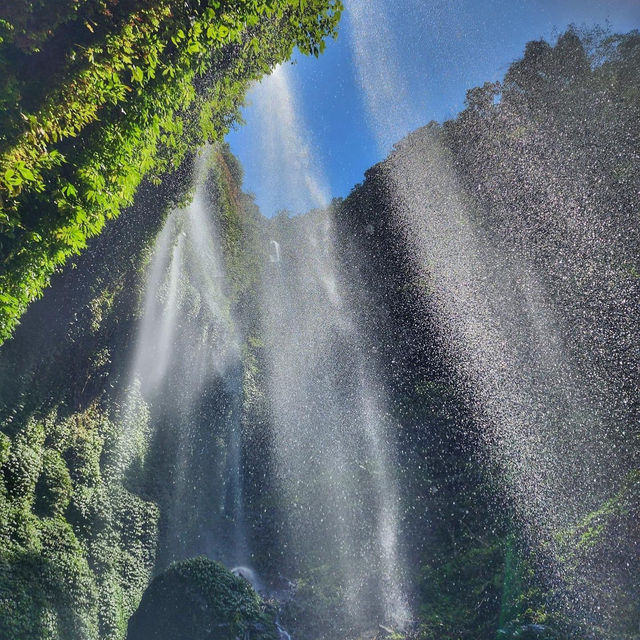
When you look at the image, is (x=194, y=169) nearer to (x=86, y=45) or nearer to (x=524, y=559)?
(x=86, y=45)

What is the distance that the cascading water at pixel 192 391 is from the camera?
15453 millimetres

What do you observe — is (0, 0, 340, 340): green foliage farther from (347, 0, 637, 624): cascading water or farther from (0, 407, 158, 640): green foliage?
(347, 0, 637, 624): cascading water

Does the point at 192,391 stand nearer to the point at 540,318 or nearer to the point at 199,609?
the point at 199,609

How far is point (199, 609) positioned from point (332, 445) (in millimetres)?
11648

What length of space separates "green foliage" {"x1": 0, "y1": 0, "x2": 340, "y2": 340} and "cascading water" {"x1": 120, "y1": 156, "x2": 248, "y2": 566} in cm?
790

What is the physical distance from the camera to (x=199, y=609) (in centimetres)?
1023

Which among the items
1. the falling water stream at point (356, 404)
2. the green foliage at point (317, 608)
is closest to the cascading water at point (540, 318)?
the falling water stream at point (356, 404)

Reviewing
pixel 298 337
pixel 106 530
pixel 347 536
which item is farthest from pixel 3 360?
pixel 298 337

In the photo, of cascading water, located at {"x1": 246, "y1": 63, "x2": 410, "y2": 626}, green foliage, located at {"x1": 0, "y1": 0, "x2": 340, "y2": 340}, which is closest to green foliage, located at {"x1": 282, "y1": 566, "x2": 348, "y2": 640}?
cascading water, located at {"x1": 246, "y1": 63, "x2": 410, "y2": 626}

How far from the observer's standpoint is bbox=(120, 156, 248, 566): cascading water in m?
15.5

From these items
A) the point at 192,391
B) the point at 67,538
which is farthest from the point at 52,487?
the point at 192,391

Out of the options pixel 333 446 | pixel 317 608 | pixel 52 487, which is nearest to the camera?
pixel 52 487

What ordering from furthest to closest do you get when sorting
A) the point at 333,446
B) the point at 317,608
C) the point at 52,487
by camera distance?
1. the point at 333,446
2. the point at 317,608
3. the point at 52,487

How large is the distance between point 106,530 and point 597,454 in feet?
46.4
